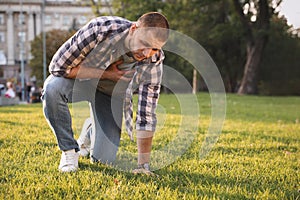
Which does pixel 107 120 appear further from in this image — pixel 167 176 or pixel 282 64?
pixel 282 64

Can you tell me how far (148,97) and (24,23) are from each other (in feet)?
190

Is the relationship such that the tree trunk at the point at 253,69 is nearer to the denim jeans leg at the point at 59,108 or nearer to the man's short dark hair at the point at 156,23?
the denim jeans leg at the point at 59,108

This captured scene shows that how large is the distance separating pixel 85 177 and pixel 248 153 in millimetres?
1769

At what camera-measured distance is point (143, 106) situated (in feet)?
8.88

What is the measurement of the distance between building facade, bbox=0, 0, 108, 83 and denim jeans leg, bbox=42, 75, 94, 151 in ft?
173

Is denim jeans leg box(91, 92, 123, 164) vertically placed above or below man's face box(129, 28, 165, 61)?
below

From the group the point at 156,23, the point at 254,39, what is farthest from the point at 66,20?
the point at 156,23

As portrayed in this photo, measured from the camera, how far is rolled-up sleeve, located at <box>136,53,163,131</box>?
8.82 feet

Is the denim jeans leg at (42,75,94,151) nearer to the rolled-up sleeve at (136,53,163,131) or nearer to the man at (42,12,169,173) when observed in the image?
the man at (42,12,169,173)

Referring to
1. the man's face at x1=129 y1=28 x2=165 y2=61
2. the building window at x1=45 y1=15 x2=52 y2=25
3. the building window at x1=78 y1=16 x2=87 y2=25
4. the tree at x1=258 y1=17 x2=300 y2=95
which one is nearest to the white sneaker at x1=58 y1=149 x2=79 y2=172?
the man's face at x1=129 y1=28 x2=165 y2=61

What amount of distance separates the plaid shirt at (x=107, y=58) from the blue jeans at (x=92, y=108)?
13 centimetres

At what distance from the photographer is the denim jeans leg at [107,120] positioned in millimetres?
3145

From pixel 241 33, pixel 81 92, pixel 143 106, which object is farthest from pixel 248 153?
pixel 241 33

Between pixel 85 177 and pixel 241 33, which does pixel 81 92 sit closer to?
pixel 85 177
